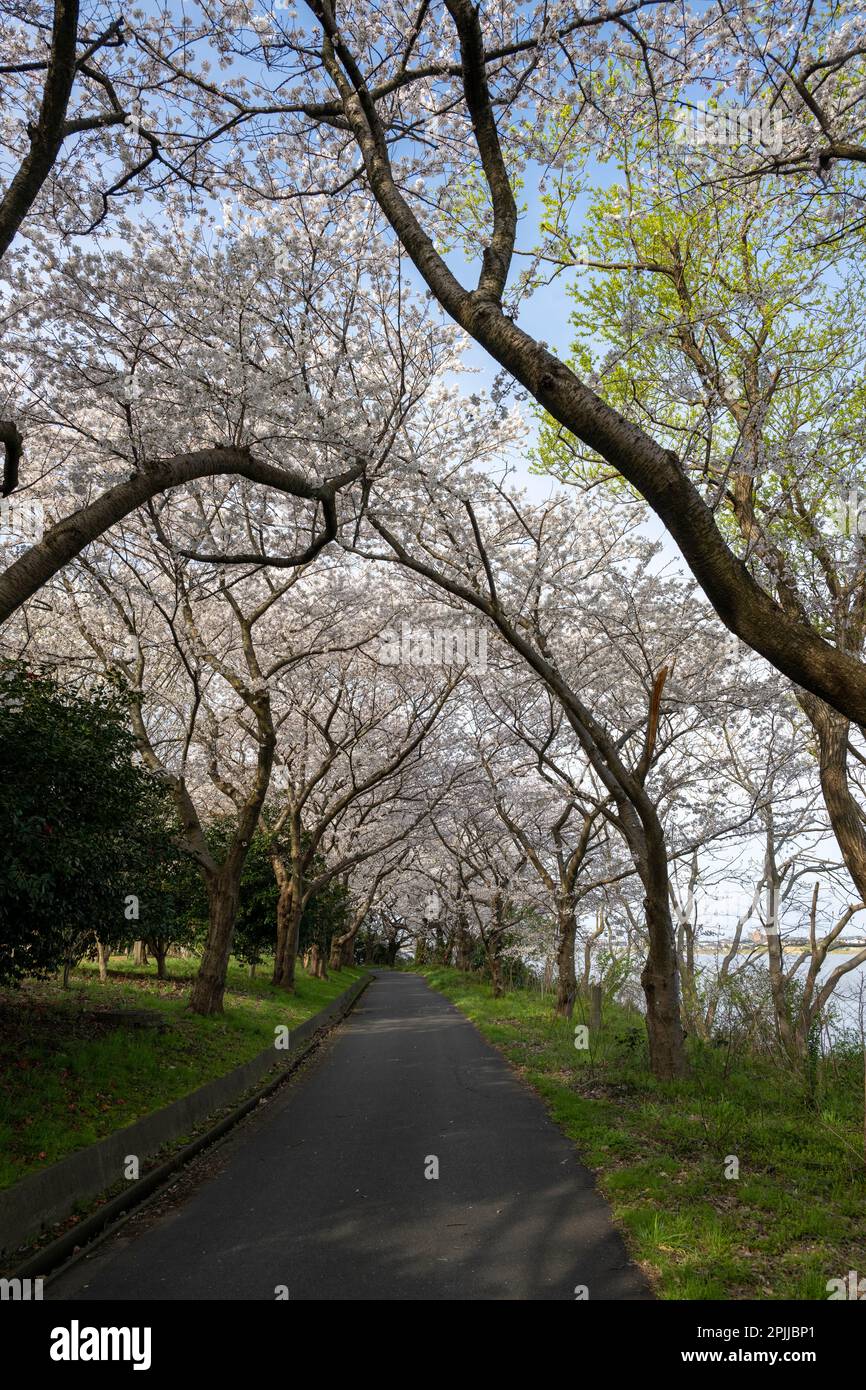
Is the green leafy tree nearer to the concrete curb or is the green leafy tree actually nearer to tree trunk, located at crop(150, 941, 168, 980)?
the concrete curb

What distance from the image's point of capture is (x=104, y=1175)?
5711 millimetres

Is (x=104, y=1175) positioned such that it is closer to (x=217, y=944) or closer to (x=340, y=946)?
(x=217, y=944)

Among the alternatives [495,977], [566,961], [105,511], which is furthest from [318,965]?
[105,511]

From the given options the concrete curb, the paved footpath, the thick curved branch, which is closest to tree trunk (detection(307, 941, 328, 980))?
the concrete curb

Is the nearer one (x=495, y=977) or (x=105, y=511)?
(x=105, y=511)

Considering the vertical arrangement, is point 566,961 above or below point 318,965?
above

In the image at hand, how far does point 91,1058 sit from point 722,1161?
18.8 ft

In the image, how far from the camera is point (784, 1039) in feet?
33.5

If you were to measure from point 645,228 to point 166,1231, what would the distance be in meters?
10.1

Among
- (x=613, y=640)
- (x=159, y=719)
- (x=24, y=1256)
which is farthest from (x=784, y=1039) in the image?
(x=159, y=719)

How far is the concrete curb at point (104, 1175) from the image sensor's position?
458 cm

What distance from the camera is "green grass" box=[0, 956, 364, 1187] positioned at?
5.62m

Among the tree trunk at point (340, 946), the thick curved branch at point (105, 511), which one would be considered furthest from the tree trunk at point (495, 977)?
the thick curved branch at point (105, 511)

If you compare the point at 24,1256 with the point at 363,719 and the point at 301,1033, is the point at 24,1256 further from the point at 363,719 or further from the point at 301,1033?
the point at 363,719
